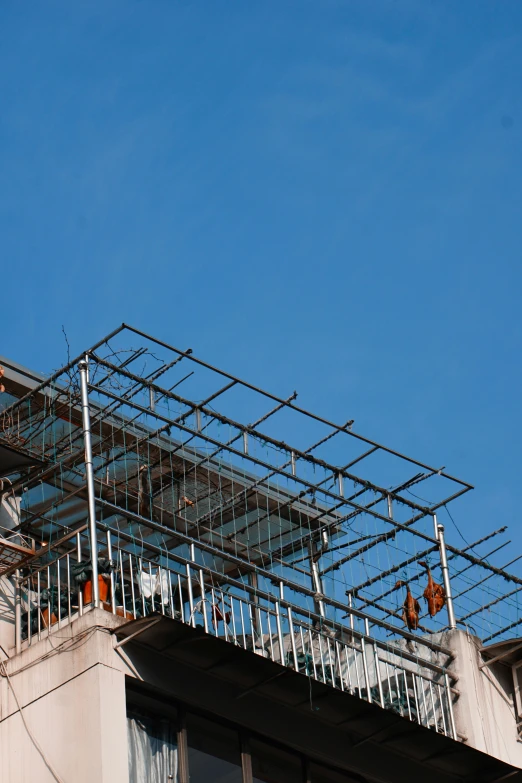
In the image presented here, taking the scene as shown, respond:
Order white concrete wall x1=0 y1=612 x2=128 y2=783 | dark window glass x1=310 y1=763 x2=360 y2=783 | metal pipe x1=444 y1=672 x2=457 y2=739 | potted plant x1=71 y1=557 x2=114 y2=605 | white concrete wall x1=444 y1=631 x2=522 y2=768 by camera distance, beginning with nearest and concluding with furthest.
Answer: white concrete wall x1=0 y1=612 x2=128 y2=783 → potted plant x1=71 y1=557 x2=114 y2=605 → dark window glass x1=310 y1=763 x2=360 y2=783 → metal pipe x1=444 y1=672 x2=457 y2=739 → white concrete wall x1=444 y1=631 x2=522 y2=768

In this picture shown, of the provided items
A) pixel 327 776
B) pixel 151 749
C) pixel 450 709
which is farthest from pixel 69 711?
pixel 450 709

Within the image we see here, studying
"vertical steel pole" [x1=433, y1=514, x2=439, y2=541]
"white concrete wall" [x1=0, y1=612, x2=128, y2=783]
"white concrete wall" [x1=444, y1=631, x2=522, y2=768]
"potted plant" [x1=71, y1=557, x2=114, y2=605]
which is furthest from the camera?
"vertical steel pole" [x1=433, y1=514, x2=439, y2=541]

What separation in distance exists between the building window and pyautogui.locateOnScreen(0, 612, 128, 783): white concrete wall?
1.24ft

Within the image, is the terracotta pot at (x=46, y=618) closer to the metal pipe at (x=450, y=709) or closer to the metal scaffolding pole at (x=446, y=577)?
the metal pipe at (x=450, y=709)

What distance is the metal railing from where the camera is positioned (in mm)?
20375

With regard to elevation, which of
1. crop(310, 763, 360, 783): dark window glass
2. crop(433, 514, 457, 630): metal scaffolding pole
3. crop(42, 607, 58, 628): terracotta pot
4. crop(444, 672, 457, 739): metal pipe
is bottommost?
crop(310, 763, 360, 783): dark window glass

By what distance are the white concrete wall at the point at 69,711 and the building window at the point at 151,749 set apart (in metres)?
0.38

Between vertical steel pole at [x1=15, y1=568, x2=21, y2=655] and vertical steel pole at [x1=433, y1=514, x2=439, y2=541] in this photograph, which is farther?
vertical steel pole at [x1=433, y1=514, x2=439, y2=541]

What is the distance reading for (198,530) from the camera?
28750 millimetres

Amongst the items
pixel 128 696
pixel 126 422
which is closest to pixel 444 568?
pixel 126 422

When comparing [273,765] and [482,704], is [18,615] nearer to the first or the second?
[273,765]

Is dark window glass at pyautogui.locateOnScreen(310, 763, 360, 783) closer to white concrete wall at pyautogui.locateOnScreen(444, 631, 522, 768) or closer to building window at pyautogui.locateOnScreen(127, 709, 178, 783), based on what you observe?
white concrete wall at pyautogui.locateOnScreen(444, 631, 522, 768)

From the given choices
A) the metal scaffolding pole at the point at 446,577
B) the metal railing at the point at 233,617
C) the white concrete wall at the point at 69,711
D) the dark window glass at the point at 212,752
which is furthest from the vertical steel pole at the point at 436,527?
the white concrete wall at the point at 69,711

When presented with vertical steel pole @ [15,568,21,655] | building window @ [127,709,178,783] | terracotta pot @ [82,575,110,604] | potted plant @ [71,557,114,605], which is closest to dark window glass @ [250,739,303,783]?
building window @ [127,709,178,783]
